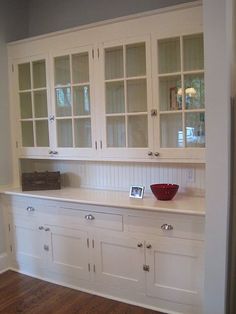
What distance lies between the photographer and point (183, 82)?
251cm

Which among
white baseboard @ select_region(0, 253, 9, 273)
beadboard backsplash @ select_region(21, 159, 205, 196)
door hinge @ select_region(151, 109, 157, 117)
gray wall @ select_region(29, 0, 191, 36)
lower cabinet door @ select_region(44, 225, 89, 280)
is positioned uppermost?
gray wall @ select_region(29, 0, 191, 36)

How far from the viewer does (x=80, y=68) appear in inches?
116

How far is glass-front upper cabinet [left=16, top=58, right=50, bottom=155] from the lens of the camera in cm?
320

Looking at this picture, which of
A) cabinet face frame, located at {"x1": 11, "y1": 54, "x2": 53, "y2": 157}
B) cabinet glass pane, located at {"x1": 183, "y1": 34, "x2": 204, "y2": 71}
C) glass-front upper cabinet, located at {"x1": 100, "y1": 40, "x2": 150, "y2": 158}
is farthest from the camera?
cabinet face frame, located at {"x1": 11, "y1": 54, "x2": 53, "y2": 157}

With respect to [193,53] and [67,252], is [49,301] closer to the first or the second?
[67,252]

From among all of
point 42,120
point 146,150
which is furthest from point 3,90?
point 146,150

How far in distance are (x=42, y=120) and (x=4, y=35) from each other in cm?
98

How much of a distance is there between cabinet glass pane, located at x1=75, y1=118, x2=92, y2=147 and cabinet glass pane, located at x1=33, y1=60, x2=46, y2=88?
1.86ft

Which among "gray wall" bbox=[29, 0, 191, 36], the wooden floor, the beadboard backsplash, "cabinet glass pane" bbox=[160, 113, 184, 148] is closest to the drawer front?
the beadboard backsplash

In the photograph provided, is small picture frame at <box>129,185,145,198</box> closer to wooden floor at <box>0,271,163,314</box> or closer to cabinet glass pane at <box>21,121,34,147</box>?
wooden floor at <box>0,271,163,314</box>

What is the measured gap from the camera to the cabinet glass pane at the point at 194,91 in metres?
2.46

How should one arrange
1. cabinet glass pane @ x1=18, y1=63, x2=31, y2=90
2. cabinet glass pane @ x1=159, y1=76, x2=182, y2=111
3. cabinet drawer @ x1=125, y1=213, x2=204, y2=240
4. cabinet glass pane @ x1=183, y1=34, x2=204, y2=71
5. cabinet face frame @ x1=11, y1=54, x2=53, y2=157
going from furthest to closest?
1. cabinet glass pane @ x1=18, y1=63, x2=31, y2=90
2. cabinet face frame @ x1=11, y1=54, x2=53, y2=157
3. cabinet glass pane @ x1=159, y1=76, x2=182, y2=111
4. cabinet glass pane @ x1=183, y1=34, x2=204, y2=71
5. cabinet drawer @ x1=125, y1=213, x2=204, y2=240

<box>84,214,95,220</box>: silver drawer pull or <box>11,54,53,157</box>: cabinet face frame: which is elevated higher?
<box>11,54,53,157</box>: cabinet face frame

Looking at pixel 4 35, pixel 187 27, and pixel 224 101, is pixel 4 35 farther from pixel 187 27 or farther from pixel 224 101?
pixel 224 101
